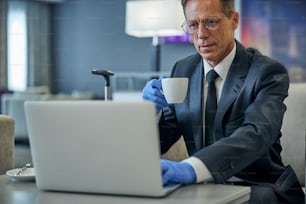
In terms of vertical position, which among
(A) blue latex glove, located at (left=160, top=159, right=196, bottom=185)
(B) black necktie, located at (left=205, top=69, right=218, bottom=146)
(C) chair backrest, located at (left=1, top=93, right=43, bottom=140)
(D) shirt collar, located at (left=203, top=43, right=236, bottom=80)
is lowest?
(C) chair backrest, located at (left=1, top=93, right=43, bottom=140)

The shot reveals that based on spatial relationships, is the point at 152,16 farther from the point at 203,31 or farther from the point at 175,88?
the point at 175,88

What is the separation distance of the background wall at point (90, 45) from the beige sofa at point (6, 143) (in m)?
4.00

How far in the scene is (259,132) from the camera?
0.85m

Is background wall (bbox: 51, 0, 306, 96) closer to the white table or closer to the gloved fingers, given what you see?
the gloved fingers

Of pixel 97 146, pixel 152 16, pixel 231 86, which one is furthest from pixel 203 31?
pixel 152 16

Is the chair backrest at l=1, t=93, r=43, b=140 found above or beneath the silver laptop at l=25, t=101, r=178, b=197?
beneath

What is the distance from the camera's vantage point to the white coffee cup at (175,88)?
0.86 metres

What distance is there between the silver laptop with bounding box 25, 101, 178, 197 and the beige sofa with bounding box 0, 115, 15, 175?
0.45 m

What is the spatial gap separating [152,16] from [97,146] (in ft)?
7.69

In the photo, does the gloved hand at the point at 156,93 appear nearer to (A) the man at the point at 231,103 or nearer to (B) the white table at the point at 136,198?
(A) the man at the point at 231,103

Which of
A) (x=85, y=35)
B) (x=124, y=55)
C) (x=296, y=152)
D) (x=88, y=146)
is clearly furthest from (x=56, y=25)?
(x=88, y=146)

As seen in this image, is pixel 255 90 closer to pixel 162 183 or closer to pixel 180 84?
pixel 180 84

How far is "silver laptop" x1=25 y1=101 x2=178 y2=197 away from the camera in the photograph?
63cm

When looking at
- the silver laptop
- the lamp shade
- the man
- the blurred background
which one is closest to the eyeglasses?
the man
